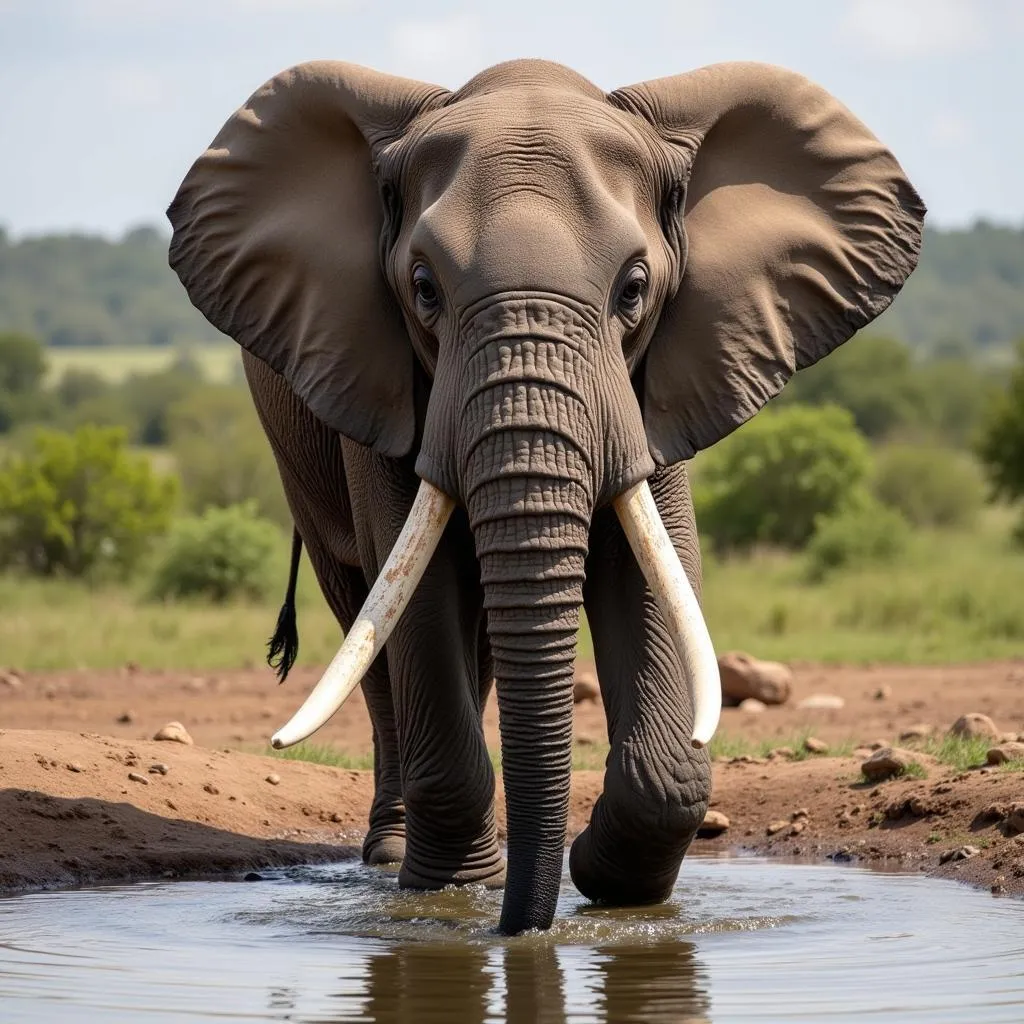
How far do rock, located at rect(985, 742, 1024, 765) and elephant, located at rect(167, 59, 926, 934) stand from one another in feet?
7.25

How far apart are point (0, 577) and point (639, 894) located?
18069mm

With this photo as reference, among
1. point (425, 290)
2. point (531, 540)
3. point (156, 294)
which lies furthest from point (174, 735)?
point (156, 294)

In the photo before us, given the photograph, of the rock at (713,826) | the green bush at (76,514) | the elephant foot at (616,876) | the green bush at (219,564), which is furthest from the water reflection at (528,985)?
the green bush at (76,514)

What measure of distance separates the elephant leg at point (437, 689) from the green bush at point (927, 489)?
3190 centimetres

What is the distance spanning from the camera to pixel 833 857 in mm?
7898

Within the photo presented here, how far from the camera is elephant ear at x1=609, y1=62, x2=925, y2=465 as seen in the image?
621 centimetres

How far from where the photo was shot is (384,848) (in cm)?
784

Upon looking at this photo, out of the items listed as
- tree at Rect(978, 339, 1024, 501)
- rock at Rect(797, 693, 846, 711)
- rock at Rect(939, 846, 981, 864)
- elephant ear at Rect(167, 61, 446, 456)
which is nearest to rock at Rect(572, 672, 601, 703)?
rock at Rect(797, 693, 846, 711)

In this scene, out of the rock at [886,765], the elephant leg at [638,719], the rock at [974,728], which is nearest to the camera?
the elephant leg at [638,719]

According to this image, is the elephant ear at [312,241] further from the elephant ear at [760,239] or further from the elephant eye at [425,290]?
the elephant ear at [760,239]

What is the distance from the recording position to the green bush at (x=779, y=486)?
2742 centimetres

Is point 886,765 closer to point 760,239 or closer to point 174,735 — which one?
point 760,239

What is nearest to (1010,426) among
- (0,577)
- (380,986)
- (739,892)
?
(0,577)

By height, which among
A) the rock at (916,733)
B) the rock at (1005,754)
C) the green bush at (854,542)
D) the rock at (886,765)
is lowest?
the rock at (886,765)
